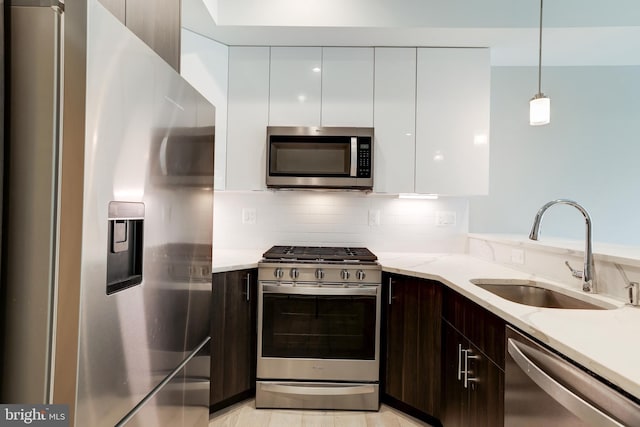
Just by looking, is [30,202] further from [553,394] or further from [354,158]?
[354,158]

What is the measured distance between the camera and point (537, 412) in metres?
0.94

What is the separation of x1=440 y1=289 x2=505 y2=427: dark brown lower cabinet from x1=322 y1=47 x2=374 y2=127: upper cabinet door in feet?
4.35

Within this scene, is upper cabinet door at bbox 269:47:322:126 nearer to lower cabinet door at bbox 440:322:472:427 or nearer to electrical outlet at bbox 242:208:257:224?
electrical outlet at bbox 242:208:257:224

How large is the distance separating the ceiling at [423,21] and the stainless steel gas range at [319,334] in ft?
4.93

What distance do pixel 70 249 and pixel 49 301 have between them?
0.10 metres

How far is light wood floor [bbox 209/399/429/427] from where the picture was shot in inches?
73.8

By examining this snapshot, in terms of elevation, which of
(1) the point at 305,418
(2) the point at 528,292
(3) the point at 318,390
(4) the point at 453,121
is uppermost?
(4) the point at 453,121

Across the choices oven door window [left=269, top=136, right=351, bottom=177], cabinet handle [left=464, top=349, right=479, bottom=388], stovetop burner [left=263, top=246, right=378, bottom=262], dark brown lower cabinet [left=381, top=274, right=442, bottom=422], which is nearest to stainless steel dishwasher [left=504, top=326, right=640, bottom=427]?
cabinet handle [left=464, top=349, right=479, bottom=388]

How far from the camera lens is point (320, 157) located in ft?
7.39

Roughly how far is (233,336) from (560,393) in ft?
5.26

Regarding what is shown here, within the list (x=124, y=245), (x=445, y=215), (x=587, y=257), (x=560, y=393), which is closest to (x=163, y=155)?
(x=124, y=245)

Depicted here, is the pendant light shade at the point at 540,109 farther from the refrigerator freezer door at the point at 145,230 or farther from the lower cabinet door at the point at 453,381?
the refrigerator freezer door at the point at 145,230

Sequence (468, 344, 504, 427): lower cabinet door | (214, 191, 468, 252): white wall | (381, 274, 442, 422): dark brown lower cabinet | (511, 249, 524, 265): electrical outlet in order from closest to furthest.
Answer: (468, 344, 504, 427): lower cabinet door
(381, 274, 442, 422): dark brown lower cabinet
(511, 249, 524, 265): electrical outlet
(214, 191, 468, 252): white wall

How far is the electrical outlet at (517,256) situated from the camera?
6.33ft
